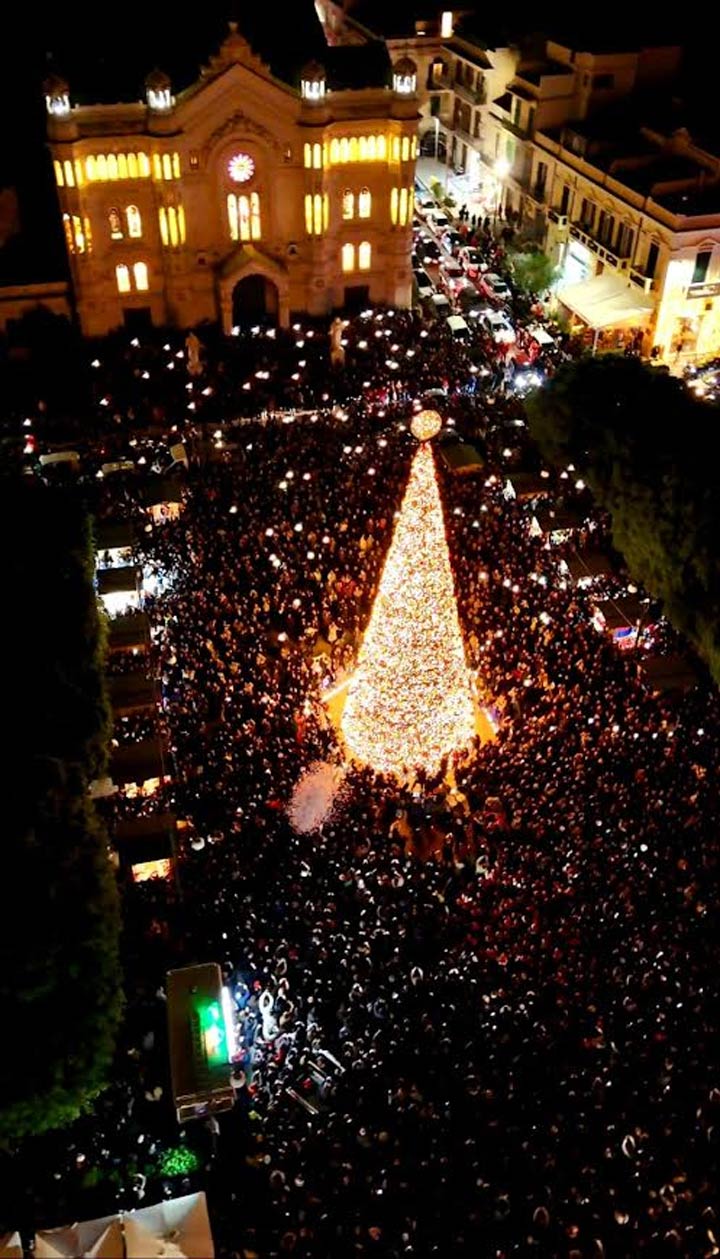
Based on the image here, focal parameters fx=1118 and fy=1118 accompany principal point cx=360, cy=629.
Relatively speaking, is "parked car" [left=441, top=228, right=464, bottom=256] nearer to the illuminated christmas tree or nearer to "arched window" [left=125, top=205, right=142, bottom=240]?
"arched window" [left=125, top=205, right=142, bottom=240]

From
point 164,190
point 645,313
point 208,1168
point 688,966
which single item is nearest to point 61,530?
point 208,1168

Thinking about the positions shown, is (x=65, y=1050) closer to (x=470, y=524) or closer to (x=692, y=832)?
(x=692, y=832)

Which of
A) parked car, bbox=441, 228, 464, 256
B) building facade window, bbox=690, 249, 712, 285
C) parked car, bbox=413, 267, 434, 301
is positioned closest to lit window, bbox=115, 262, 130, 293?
parked car, bbox=413, 267, 434, 301

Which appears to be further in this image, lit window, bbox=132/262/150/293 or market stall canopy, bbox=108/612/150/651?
lit window, bbox=132/262/150/293

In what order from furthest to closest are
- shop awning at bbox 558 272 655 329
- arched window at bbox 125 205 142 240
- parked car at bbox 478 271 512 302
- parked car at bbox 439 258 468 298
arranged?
1. parked car at bbox 439 258 468 298
2. parked car at bbox 478 271 512 302
3. shop awning at bbox 558 272 655 329
4. arched window at bbox 125 205 142 240

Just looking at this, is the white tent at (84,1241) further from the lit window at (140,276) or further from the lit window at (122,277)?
the lit window at (140,276)

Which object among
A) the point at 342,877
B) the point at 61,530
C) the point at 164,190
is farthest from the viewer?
the point at 164,190

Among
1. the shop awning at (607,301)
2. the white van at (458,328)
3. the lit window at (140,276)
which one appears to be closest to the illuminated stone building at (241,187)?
the lit window at (140,276)
